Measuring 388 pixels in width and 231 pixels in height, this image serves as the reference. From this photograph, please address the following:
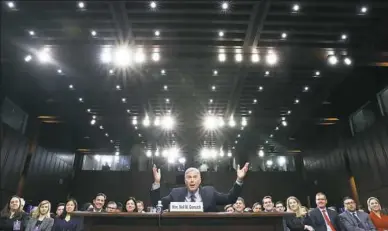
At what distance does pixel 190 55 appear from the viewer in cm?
751

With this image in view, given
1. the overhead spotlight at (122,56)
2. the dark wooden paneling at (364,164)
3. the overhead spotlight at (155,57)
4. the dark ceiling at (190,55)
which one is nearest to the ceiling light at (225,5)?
the dark ceiling at (190,55)

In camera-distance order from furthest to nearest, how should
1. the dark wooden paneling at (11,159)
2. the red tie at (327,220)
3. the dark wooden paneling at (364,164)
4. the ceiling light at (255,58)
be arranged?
the dark wooden paneling at (11,159)
the dark wooden paneling at (364,164)
the ceiling light at (255,58)
the red tie at (327,220)

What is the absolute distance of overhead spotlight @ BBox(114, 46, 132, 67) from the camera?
7145 millimetres

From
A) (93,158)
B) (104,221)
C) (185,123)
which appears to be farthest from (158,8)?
(93,158)

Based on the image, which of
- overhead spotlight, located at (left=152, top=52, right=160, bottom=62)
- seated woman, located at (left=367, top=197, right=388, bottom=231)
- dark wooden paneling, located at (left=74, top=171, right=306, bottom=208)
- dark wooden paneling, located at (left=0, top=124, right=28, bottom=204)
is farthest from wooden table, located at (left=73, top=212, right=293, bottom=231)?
dark wooden paneling, located at (left=74, top=171, right=306, bottom=208)

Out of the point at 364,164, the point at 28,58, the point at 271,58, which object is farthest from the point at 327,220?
the point at 28,58

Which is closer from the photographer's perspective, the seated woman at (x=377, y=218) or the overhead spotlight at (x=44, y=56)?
the seated woman at (x=377, y=218)

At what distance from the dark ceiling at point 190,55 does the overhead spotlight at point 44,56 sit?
140 millimetres

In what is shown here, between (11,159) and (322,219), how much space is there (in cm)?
948

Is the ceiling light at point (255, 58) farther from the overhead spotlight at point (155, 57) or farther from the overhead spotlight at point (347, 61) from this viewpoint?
the overhead spotlight at point (155, 57)

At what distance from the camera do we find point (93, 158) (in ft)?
45.1

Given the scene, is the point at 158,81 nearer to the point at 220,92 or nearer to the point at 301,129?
the point at 220,92

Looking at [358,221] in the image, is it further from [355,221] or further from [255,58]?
[255,58]

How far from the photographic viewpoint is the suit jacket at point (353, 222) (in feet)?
13.1
